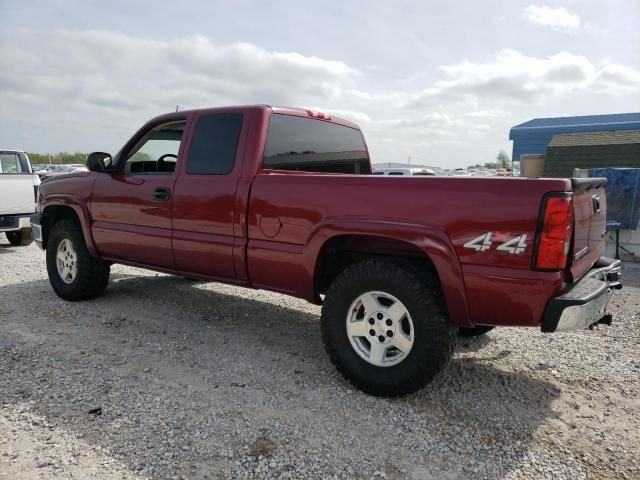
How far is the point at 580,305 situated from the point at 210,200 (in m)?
2.71

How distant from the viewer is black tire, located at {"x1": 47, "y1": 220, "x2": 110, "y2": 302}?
5.13 meters

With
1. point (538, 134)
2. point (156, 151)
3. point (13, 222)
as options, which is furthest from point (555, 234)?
point (538, 134)

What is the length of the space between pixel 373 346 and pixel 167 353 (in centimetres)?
174

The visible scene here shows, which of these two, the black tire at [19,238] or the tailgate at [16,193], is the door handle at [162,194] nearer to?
the tailgate at [16,193]

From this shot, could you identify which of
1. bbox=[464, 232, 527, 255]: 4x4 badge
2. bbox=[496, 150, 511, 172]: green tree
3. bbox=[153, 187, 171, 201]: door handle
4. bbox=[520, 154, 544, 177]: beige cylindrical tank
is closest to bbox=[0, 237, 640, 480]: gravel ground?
bbox=[464, 232, 527, 255]: 4x4 badge

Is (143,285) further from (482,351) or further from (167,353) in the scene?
(482,351)

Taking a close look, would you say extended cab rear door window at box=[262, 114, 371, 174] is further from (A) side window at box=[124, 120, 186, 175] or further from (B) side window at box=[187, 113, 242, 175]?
(A) side window at box=[124, 120, 186, 175]

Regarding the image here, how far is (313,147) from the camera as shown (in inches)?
170

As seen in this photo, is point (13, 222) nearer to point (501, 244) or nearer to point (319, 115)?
point (319, 115)

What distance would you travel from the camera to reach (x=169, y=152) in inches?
197

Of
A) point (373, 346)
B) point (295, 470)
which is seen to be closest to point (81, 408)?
point (295, 470)

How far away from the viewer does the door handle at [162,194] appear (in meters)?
4.22

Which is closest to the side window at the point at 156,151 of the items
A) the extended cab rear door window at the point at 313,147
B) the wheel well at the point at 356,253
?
the extended cab rear door window at the point at 313,147

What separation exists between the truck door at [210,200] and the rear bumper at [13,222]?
623 centimetres
